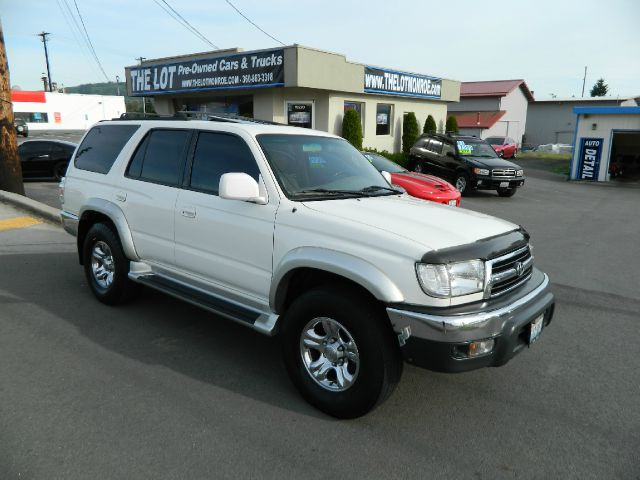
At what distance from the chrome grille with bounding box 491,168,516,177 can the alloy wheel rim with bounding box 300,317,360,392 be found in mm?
13033

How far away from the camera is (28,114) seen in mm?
52656

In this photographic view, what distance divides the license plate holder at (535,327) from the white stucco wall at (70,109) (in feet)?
192

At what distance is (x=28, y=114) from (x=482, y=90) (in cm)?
4528

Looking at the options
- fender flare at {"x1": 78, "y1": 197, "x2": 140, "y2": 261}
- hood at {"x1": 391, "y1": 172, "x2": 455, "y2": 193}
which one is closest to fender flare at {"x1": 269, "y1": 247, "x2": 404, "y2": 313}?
fender flare at {"x1": 78, "y1": 197, "x2": 140, "y2": 261}

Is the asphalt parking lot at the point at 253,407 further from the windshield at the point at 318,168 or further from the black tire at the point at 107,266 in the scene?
the windshield at the point at 318,168

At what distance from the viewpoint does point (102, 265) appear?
5223 millimetres

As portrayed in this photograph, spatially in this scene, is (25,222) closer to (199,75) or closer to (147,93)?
(199,75)

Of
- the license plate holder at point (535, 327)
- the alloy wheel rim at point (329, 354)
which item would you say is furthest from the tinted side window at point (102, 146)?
the license plate holder at point (535, 327)

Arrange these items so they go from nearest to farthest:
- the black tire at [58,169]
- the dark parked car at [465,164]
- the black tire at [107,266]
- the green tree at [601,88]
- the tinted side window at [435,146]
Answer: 1. the black tire at [107,266]
2. the dark parked car at [465,164]
3. the black tire at [58,169]
4. the tinted side window at [435,146]
5. the green tree at [601,88]

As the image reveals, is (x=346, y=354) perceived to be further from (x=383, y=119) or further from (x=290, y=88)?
(x=383, y=119)

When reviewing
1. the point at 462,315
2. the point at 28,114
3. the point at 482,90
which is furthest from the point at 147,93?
the point at 28,114

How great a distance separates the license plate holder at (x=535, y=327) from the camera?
3218 mm

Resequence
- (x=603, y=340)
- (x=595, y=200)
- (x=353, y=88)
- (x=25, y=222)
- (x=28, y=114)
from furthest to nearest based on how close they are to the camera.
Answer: (x=28, y=114)
(x=353, y=88)
(x=595, y=200)
(x=25, y=222)
(x=603, y=340)

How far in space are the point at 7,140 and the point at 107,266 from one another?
7983 millimetres
